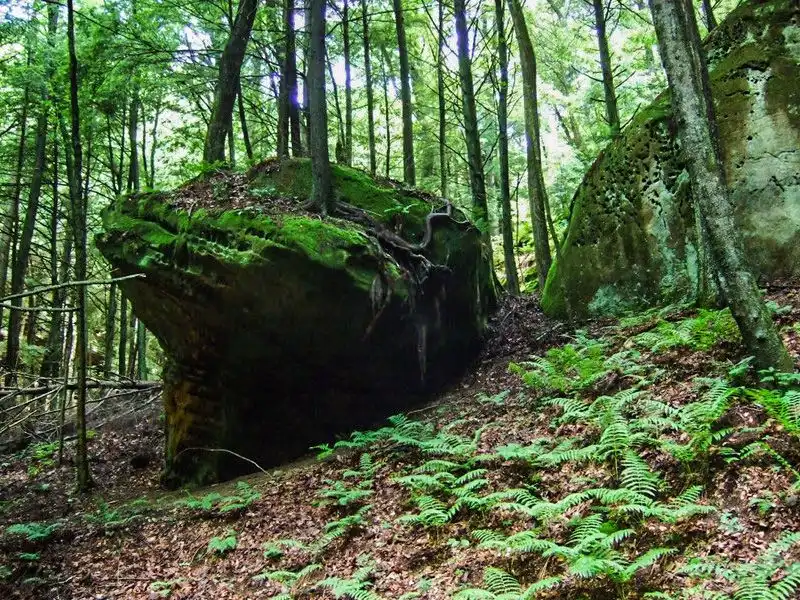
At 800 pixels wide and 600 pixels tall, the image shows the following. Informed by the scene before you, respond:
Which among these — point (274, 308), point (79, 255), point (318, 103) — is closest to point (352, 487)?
point (274, 308)

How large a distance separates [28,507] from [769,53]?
529 inches

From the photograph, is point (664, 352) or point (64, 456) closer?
point (664, 352)

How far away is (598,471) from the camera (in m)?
4.64

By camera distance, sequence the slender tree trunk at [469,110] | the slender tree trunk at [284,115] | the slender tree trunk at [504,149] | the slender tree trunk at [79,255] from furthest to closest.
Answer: the slender tree trunk at [469,110], the slender tree trunk at [504,149], the slender tree trunk at [284,115], the slender tree trunk at [79,255]

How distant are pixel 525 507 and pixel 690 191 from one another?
6.80m

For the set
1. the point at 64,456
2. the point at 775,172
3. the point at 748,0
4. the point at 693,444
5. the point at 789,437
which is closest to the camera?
the point at 789,437

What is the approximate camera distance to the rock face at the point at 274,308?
807 cm

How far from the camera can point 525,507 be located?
14.3 ft

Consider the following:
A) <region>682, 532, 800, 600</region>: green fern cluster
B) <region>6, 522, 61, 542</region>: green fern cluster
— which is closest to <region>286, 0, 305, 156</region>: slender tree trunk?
<region>6, 522, 61, 542</region>: green fern cluster

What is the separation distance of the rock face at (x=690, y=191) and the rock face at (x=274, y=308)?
9.54ft

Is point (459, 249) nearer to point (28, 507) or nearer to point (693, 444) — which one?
point (693, 444)

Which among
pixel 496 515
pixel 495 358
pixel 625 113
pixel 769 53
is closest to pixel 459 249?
pixel 495 358

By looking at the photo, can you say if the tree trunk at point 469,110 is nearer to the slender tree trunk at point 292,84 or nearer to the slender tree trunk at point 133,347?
the slender tree trunk at point 292,84

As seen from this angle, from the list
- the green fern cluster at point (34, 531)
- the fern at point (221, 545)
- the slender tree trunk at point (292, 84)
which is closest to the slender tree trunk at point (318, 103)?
the slender tree trunk at point (292, 84)
